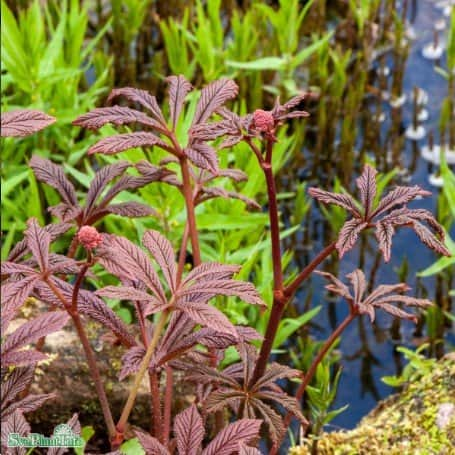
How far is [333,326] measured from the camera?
8.96 feet

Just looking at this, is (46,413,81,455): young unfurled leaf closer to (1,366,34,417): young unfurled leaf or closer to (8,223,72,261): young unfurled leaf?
(1,366,34,417): young unfurled leaf

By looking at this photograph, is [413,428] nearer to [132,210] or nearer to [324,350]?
[324,350]

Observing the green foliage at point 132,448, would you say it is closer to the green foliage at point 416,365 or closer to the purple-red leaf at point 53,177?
the purple-red leaf at point 53,177

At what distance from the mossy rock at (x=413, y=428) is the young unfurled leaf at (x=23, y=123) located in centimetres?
100

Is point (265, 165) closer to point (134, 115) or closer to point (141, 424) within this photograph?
point (134, 115)

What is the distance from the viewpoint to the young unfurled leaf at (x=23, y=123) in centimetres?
138

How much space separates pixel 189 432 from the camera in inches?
51.0

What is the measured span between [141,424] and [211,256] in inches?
19.4

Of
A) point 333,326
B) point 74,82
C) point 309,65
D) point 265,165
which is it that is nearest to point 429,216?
point 265,165

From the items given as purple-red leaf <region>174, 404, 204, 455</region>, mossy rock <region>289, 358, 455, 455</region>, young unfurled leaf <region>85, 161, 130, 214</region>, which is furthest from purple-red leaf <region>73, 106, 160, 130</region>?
mossy rock <region>289, 358, 455, 455</region>

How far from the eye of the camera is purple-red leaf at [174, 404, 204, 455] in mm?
1287

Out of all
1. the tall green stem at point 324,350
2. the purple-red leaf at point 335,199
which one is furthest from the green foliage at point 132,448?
the purple-red leaf at point 335,199

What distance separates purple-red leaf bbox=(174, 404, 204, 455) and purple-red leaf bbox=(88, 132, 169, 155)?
0.42 metres

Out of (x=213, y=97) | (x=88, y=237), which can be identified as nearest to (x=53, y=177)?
(x=213, y=97)
